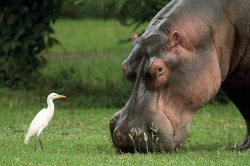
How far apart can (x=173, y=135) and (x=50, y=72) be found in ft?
23.6

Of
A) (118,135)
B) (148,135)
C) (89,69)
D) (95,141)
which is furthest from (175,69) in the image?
(89,69)

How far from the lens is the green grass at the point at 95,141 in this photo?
6465 mm

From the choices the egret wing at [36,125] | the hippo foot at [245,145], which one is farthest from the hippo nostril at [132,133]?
the hippo foot at [245,145]

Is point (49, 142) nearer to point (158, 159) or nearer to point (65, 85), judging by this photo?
point (158, 159)

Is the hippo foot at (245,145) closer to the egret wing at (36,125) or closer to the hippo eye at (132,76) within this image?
the hippo eye at (132,76)

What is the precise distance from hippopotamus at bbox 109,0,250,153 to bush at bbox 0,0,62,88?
5.18 metres

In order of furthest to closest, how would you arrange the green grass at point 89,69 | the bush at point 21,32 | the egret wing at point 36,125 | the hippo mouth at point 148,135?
the bush at point 21,32, the green grass at point 89,69, the egret wing at point 36,125, the hippo mouth at point 148,135

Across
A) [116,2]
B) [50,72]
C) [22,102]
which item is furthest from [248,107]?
[50,72]

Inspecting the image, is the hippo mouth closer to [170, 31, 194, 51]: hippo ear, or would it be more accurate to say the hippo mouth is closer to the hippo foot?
[170, 31, 194, 51]: hippo ear

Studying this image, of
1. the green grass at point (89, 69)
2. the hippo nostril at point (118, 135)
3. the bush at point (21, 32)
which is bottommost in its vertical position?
the green grass at point (89, 69)

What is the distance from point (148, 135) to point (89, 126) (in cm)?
306

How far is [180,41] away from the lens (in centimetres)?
666

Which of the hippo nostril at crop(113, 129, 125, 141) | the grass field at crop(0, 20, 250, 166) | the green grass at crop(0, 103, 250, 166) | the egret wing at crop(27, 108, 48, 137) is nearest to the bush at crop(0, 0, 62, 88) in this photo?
the grass field at crop(0, 20, 250, 166)

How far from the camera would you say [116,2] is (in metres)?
10.5
